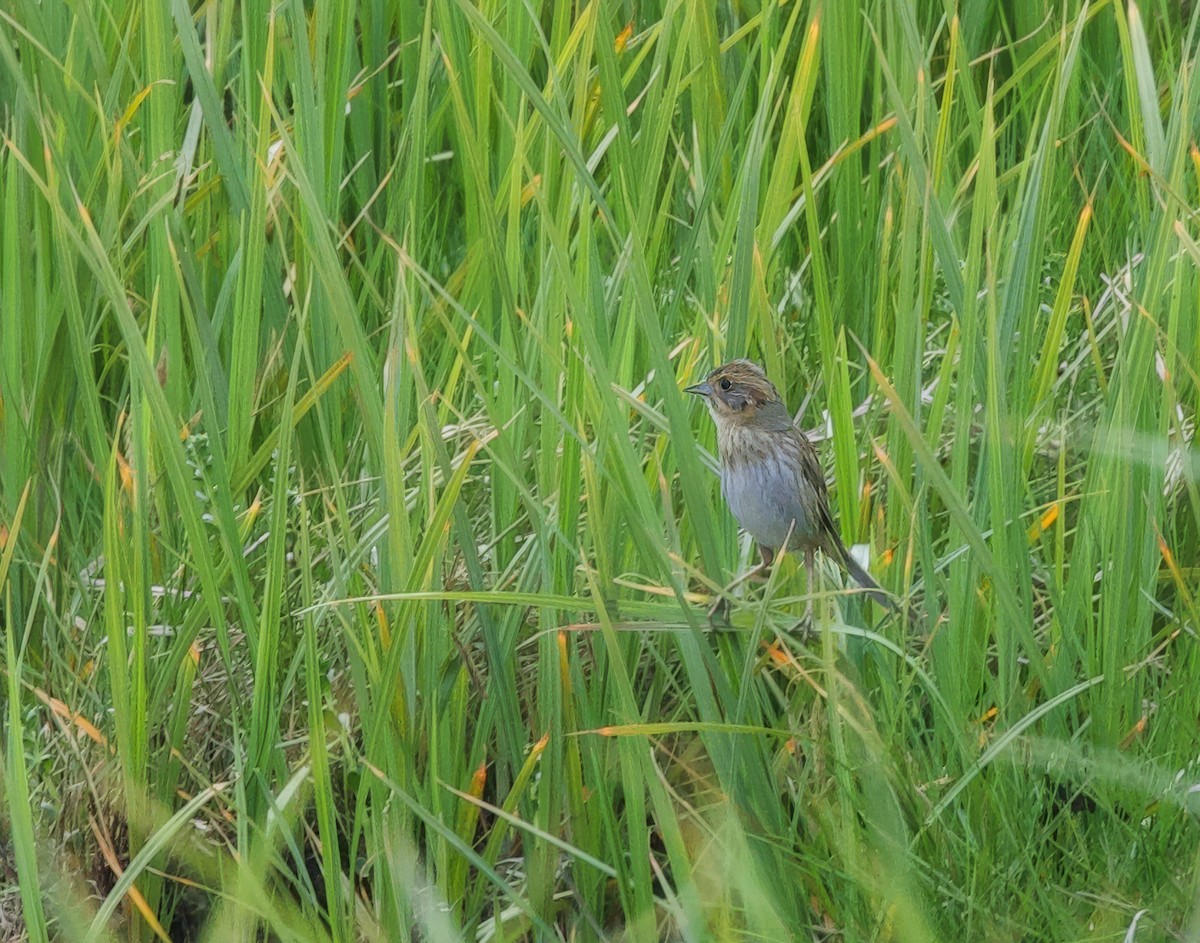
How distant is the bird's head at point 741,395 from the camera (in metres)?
2.43

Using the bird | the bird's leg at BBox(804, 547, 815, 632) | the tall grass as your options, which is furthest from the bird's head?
the bird's leg at BBox(804, 547, 815, 632)

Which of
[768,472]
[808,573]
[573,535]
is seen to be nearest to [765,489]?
[768,472]

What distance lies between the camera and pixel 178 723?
2.34 meters

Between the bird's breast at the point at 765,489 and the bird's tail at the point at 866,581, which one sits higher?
the bird's breast at the point at 765,489

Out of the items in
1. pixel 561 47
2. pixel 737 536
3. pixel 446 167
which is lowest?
pixel 737 536

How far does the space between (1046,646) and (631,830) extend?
0.75m

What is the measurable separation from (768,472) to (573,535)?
34cm

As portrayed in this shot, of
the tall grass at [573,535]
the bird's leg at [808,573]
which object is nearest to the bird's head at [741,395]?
the tall grass at [573,535]

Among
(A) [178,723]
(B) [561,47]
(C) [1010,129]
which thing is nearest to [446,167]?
(B) [561,47]

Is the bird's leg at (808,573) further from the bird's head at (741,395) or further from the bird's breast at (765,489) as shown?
the bird's head at (741,395)

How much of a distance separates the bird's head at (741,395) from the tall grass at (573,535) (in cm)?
11

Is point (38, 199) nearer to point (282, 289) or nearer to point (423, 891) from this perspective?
point (282, 289)

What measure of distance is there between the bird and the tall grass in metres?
0.06

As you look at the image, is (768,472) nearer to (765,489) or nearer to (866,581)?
(765,489)
